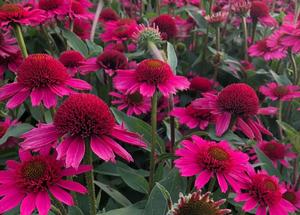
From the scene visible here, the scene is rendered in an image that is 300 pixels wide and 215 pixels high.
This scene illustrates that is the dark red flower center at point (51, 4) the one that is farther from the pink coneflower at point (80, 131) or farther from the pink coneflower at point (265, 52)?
the pink coneflower at point (265, 52)

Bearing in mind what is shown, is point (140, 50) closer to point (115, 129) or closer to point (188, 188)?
point (188, 188)

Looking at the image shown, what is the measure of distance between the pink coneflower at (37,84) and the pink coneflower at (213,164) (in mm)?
324

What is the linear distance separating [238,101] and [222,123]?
7 cm

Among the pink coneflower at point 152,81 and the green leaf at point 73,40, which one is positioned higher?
the pink coneflower at point 152,81

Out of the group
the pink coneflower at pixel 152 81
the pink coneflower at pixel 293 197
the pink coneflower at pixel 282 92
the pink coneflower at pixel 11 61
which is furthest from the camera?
the pink coneflower at pixel 282 92

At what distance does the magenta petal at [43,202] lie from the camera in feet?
2.55

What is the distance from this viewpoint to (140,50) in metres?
1.62

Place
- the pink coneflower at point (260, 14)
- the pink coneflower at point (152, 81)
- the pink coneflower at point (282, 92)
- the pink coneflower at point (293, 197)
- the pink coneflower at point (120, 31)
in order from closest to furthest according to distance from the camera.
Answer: the pink coneflower at point (152, 81), the pink coneflower at point (293, 197), the pink coneflower at point (282, 92), the pink coneflower at point (120, 31), the pink coneflower at point (260, 14)

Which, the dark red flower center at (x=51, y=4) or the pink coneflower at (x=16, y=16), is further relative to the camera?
the dark red flower center at (x=51, y=4)

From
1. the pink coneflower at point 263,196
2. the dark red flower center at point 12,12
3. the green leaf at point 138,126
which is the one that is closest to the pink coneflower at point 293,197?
the pink coneflower at point 263,196

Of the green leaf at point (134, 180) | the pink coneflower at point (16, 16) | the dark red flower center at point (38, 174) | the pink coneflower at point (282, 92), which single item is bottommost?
the pink coneflower at point (282, 92)

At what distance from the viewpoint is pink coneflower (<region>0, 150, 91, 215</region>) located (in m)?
0.81

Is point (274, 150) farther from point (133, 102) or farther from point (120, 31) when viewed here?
point (120, 31)

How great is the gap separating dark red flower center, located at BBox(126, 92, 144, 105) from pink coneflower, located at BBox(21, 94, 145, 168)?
0.62 meters
